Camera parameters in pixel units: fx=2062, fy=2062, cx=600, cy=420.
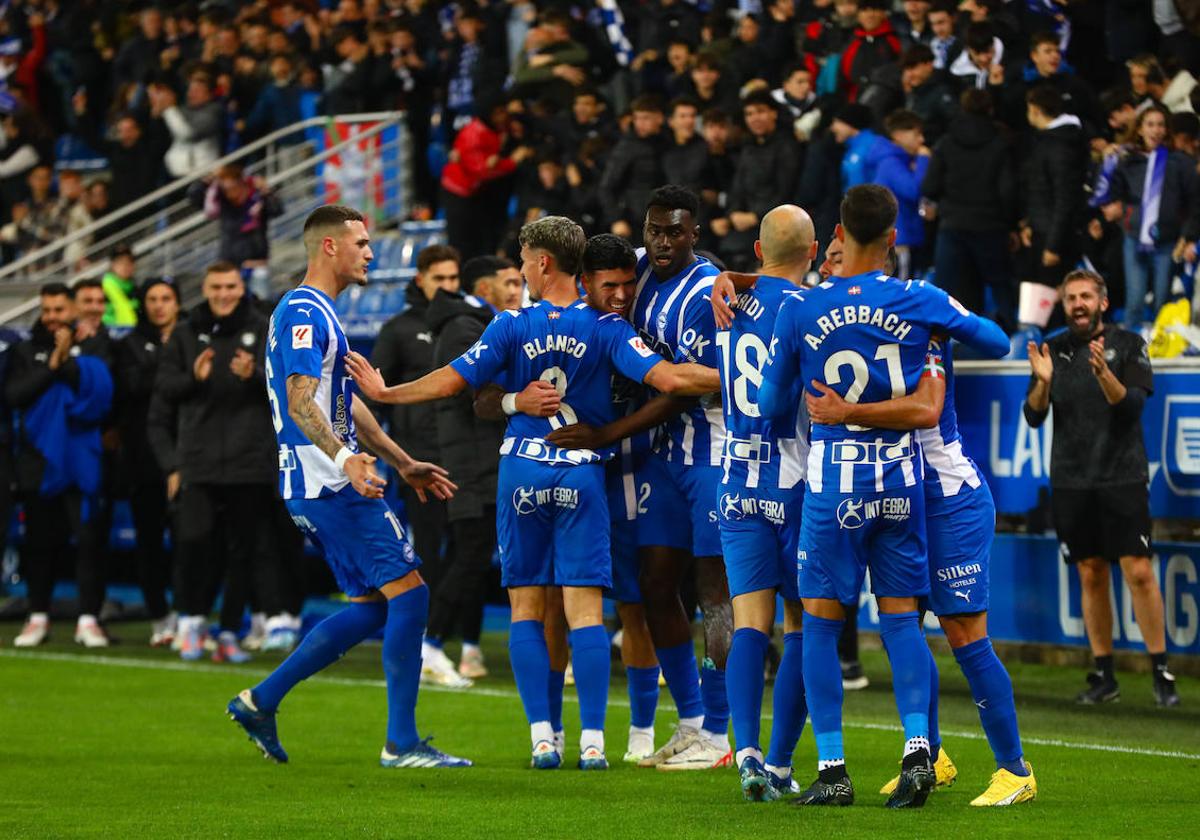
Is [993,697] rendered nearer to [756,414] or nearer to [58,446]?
[756,414]

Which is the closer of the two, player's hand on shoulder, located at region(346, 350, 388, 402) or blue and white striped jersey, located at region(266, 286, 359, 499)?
player's hand on shoulder, located at region(346, 350, 388, 402)

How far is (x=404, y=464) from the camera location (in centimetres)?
836

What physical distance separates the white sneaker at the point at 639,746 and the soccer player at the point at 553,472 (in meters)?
0.37

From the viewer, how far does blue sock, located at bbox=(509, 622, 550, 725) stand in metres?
8.34

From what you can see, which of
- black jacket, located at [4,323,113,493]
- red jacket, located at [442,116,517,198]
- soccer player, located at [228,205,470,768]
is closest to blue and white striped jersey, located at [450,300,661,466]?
soccer player, located at [228,205,470,768]

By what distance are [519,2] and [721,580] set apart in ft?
42.8

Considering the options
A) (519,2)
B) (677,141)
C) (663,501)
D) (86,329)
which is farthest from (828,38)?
(663,501)

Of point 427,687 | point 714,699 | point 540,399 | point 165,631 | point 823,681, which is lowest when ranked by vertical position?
point 165,631

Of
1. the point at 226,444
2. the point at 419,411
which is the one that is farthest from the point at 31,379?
the point at 419,411

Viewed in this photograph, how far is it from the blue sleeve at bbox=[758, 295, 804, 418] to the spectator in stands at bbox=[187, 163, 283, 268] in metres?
12.6

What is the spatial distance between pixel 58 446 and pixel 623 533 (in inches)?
273

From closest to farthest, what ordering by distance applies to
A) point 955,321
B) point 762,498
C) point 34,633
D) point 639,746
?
point 955,321, point 762,498, point 639,746, point 34,633

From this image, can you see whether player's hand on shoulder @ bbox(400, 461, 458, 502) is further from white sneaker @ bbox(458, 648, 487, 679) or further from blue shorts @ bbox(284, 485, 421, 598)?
white sneaker @ bbox(458, 648, 487, 679)

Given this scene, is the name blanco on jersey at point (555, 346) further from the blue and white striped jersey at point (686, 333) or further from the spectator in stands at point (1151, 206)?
the spectator in stands at point (1151, 206)
